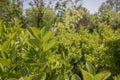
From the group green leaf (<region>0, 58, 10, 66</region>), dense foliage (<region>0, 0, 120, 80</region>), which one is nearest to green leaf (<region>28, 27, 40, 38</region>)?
dense foliage (<region>0, 0, 120, 80</region>)

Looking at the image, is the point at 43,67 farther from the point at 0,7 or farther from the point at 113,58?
the point at 0,7

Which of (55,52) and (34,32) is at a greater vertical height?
(34,32)

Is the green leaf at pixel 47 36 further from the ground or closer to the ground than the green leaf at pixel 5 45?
further from the ground

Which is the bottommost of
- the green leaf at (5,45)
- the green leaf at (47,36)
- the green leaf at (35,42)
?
the green leaf at (5,45)

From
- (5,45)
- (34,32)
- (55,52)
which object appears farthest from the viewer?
(55,52)

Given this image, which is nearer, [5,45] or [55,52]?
[5,45]

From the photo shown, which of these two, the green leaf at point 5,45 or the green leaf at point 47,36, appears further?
the green leaf at point 5,45

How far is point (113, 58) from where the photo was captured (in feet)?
18.8

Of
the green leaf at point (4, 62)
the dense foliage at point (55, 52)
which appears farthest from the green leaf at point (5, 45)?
the green leaf at point (4, 62)

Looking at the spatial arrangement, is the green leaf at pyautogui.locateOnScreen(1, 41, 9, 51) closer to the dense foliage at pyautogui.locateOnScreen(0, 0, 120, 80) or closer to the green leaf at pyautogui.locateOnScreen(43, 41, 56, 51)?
the dense foliage at pyautogui.locateOnScreen(0, 0, 120, 80)

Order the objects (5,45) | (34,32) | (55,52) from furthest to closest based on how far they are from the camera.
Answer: (55,52)
(5,45)
(34,32)

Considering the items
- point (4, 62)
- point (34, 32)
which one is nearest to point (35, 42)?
point (34, 32)

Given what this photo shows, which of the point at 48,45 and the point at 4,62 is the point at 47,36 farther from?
the point at 4,62

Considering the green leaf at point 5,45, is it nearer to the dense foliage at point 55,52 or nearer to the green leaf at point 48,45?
the dense foliage at point 55,52
